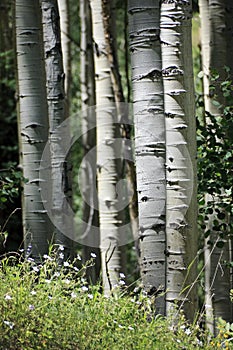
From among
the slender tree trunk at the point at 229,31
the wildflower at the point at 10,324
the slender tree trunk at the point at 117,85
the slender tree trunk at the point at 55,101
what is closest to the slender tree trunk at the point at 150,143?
the slender tree trunk at the point at 55,101

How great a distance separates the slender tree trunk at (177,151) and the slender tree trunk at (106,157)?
2956 millimetres

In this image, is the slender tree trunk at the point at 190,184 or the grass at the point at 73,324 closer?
the grass at the point at 73,324

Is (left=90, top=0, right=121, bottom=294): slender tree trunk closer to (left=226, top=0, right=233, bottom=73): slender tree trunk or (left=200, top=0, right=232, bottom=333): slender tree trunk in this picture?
(left=200, top=0, right=232, bottom=333): slender tree trunk

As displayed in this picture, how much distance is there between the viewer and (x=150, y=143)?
459 centimetres

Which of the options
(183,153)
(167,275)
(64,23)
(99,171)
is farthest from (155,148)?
(64,23)

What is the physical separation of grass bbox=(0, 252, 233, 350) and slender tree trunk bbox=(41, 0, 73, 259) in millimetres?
1679

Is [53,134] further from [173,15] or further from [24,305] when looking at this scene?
[24,305]

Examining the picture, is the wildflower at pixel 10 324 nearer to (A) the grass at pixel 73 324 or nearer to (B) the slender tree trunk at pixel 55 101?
(A) the grass at pixel 73 324

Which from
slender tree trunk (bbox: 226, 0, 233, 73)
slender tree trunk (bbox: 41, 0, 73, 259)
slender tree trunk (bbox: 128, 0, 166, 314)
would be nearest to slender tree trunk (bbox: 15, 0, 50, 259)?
slender tree trunk (bbox: 41, 0, 73, 259)

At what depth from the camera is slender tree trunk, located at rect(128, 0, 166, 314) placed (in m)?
4.59

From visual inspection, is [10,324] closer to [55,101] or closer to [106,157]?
[55,101]

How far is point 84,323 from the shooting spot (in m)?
3.67

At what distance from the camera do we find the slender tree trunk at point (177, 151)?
176 inches

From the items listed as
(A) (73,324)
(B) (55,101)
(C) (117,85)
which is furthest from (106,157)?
(A) (73,324)
